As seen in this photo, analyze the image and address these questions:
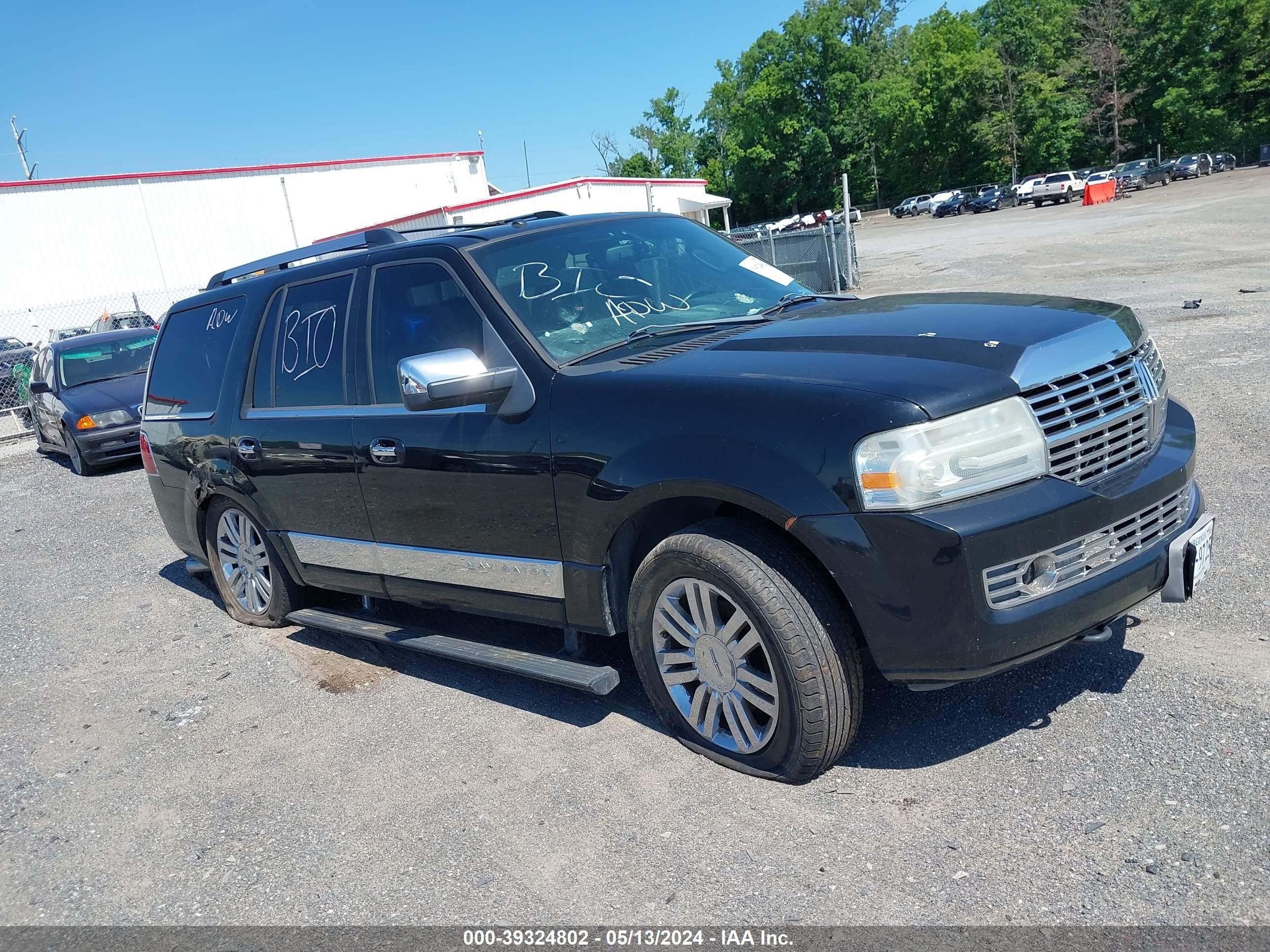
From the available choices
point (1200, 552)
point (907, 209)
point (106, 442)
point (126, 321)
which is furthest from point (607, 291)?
point (907, 209)

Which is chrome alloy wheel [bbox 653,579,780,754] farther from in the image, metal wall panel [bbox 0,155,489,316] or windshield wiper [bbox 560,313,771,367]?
metal wall panel [bbox 0,155,489,316]

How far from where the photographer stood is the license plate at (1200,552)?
3139 mm

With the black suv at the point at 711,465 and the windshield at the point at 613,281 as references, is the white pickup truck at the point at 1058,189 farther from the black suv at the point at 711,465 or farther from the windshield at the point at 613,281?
the black suv at the point at 711,465

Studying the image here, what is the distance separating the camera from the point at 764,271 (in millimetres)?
4637

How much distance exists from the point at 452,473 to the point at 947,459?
2.00m

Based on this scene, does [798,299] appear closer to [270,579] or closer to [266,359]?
[266,359]

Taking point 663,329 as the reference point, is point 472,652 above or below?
below

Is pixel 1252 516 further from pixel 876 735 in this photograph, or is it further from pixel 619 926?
pixel 619 926

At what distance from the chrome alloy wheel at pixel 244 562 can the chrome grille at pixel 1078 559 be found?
3945 millimetres

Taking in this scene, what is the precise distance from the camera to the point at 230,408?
5227mm

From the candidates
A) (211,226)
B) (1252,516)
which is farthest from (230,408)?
(211,226)

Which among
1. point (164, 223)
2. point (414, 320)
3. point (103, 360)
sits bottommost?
point (103, 360)

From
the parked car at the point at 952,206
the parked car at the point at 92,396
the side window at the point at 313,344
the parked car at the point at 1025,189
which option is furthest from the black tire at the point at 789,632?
the parked car at the point at 952,206

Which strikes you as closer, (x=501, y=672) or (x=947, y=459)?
(x=947, y=459)
